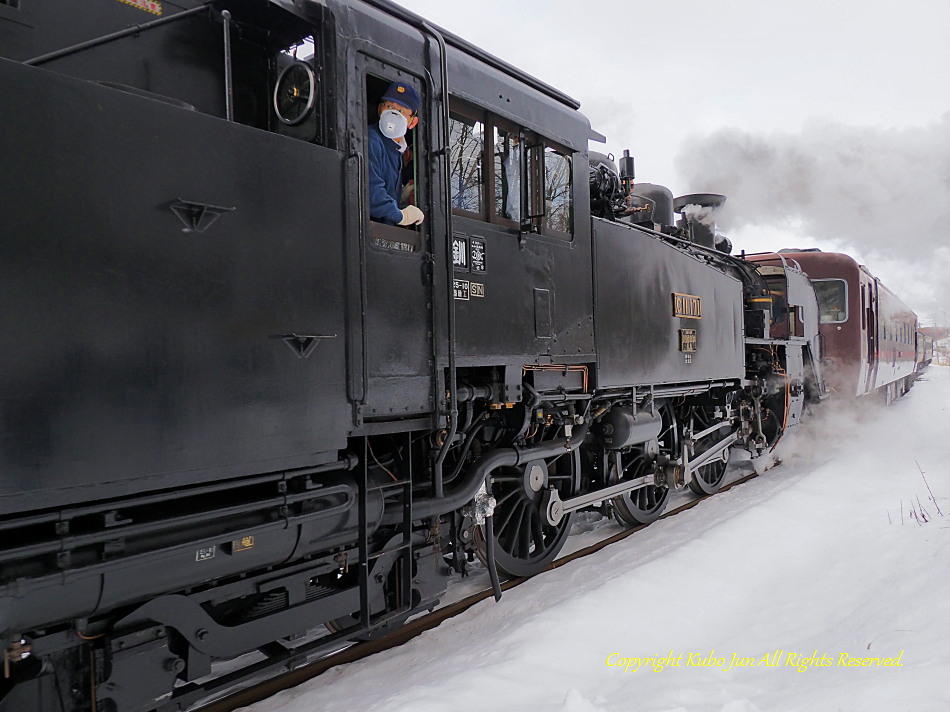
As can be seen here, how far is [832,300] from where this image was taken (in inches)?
473

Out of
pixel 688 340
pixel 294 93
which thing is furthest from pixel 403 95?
pixel 688 340

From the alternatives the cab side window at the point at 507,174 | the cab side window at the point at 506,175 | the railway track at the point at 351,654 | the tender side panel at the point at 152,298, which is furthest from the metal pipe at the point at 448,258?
the railway track at the point at 351,654

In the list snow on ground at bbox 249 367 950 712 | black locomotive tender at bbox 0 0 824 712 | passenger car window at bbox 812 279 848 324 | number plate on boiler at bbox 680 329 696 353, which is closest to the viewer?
black locomotive tender at bbox 0 0 824 712

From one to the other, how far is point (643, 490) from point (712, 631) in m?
2.89

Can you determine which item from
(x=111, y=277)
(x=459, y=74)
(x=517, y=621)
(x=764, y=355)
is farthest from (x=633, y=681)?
(x=764, y=355)

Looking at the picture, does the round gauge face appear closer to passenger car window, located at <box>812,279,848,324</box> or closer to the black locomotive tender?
the black locomotive tender

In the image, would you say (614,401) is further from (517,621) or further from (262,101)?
(262,101)

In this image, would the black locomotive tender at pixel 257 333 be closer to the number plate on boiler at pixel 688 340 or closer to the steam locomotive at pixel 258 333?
the steam locomotive at pixel 258 333

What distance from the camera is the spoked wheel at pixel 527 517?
15.0ft

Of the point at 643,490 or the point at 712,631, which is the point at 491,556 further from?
the point at 643,490

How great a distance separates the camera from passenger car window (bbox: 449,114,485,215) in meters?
3.85

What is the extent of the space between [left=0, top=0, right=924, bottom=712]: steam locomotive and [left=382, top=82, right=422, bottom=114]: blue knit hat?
0.09 metres

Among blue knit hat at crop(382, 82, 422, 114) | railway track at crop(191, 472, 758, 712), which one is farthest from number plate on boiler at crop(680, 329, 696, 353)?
blue knit hat at crop(382, 82, 422, 114)

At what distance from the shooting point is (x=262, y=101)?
10.8ft
